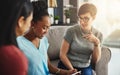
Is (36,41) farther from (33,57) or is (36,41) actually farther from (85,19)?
(85,19)

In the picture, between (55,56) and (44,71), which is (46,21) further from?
(55,56)

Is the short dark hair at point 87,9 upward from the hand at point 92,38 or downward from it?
upward

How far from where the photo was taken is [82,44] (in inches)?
80.9

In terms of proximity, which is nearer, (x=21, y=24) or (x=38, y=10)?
(x=21, y=24)

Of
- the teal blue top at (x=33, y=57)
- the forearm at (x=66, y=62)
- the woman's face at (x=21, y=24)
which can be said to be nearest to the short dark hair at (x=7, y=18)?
the woman's face at (x=21, y=24)

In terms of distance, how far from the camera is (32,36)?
1.33m

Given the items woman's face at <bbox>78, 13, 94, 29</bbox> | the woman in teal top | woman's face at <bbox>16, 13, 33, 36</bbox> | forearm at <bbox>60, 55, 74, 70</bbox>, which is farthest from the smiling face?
woman's face at <bbox>16, 13, 33, 36</bbox>

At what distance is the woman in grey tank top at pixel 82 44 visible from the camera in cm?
201

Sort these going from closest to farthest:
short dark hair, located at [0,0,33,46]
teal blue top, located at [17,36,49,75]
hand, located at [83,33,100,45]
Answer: short dark hair, located at [0,0,33,46], teal blue top, located at [17,36,49,75], hand, located at [83,33,100,45]

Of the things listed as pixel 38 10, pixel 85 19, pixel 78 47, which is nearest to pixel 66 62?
pixel 78 47

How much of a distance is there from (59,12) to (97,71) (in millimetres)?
2067

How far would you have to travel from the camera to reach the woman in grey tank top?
201cm

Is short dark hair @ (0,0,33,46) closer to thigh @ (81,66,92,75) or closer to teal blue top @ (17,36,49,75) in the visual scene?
teal blue top @ (17,36,49,75)

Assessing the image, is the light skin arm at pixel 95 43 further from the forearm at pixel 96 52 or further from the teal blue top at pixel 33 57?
Answer: the teal blue top at pixel 33 57
